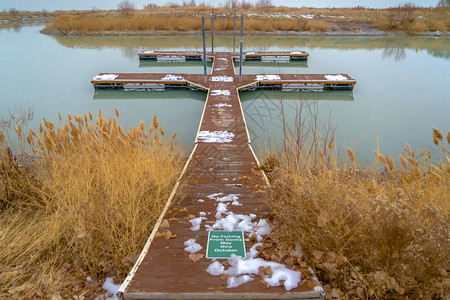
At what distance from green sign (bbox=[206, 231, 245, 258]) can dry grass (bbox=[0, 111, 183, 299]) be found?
0.69m

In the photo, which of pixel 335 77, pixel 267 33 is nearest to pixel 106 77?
pixel 335 77

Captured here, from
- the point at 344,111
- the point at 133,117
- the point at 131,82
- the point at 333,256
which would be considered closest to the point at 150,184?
the point at 333,256

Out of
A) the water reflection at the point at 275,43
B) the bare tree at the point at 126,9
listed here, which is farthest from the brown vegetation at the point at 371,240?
the bare tree at the point at 126,9

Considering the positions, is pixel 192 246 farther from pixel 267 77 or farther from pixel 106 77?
pixel 106 77

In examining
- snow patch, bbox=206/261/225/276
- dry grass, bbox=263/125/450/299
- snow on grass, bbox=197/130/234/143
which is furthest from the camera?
snow on grass, bbox=197/130/234/143

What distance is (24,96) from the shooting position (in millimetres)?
8711

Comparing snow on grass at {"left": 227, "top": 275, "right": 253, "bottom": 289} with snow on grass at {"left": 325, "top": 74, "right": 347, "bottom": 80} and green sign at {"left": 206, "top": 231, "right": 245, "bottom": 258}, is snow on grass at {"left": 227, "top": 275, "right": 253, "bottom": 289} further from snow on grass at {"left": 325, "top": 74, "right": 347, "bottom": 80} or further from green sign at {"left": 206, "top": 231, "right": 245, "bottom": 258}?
snow on grass at {"left": 325, "top": 74, "right": 347, "bottom": 80}

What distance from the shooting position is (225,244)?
2756 millimetres

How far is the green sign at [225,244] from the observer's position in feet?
8.68

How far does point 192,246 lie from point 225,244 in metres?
0.31

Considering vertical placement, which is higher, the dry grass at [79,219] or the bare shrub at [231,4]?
the bare shrub at [231,4]

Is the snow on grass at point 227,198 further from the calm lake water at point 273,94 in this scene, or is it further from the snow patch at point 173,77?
the snow patch at point 173,77

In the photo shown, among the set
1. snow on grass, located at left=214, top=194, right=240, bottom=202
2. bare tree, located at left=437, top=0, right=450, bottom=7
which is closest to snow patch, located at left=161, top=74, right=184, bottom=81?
snow on grass, located at left=214, top=194, right=240, bottom=202

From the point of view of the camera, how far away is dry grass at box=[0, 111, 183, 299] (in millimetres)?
2555
